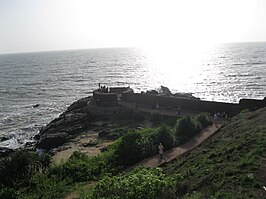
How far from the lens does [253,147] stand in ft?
45.2

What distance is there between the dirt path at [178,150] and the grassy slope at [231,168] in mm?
1308

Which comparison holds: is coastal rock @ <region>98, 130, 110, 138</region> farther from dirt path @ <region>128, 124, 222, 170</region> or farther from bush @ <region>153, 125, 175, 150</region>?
dirt path @ <region>128, 124, 222, 170</region>

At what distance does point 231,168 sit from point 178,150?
25.8ft

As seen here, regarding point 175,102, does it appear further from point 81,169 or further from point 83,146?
point 81,169

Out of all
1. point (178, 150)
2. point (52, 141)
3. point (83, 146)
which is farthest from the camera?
point (52, 141)

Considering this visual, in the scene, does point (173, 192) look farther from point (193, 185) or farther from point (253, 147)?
point (253, 147)

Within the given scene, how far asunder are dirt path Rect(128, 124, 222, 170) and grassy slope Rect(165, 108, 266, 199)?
131cm

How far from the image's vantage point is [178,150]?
1978cm

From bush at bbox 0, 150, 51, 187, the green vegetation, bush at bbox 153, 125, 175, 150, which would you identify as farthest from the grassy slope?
bush at bbox 0, 150, 51, 187

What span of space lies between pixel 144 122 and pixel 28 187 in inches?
590

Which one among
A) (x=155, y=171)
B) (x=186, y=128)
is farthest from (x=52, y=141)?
(x=155, y=171)

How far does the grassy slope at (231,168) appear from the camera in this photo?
10244 millimetres

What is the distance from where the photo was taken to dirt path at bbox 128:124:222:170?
18.3m

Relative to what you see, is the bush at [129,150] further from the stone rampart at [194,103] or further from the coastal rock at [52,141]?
the stone rampart at [194,103]
